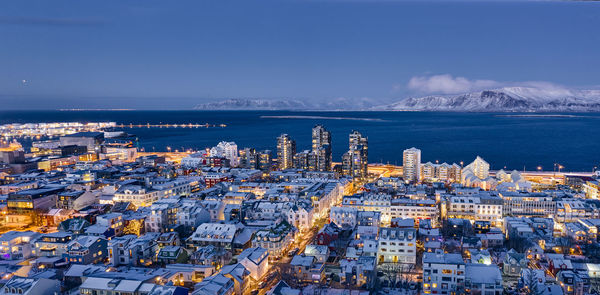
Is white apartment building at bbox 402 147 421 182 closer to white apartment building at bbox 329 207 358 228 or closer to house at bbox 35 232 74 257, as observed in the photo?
white apartment building at bbox 329 207 358 228

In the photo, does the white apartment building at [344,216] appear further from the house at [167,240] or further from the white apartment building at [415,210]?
the house at [167,240]

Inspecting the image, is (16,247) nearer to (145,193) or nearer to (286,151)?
(145,193)

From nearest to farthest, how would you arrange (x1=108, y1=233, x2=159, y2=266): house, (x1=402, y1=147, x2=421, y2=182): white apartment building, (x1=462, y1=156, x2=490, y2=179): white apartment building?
(x1=108, y1=233, x2=159, y2=266): house
(x1=462, y1=156, x2=490, y2=179): white apartment building
(x1=402, y1=147, x2=421, y2=182): white apartment building

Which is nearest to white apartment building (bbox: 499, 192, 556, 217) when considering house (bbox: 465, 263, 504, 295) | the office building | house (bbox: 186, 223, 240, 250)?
house (bbox: 465, 263, 504, 295)

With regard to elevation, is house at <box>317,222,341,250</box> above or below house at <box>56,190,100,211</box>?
below

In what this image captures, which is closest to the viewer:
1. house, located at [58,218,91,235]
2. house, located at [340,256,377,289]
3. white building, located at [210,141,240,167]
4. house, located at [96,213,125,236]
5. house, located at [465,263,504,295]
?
house, located at [465,263,504,295]

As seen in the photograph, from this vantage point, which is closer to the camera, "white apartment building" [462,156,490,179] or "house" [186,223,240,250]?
"house" [186,223,240,250]

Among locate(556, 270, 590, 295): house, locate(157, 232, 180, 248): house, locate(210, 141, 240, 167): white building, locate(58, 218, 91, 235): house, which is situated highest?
locate(210, 141, 240, 167): white building
